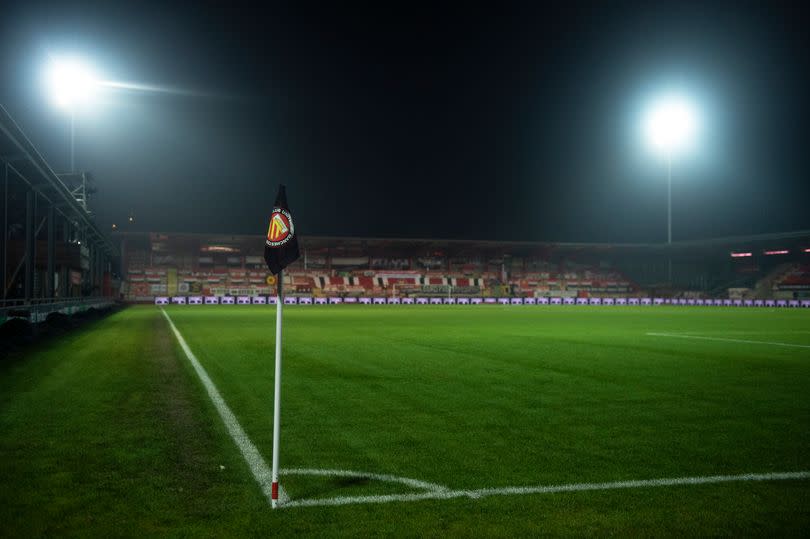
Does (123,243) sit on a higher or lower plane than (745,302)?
higher

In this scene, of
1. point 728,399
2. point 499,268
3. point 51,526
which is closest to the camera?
point 51,526

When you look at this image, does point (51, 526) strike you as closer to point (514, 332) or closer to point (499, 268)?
point (514, 332)

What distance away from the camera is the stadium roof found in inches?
666

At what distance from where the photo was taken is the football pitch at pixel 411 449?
4.07 meters

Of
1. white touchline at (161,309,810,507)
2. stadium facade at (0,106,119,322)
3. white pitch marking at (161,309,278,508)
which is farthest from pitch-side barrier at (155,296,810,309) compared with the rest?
white touchline at (161,309,810,507)

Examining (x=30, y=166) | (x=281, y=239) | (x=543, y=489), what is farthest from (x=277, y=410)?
(x=30, y=166)

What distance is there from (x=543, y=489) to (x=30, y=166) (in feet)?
71.5

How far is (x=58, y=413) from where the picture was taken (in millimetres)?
7547

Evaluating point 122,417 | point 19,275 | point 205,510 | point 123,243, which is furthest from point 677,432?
point 123,243

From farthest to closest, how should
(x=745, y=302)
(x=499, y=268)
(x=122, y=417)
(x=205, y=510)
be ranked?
(x=499, y=268) < (x=745, y=302) < (x=122, y=417) < (x=205, y=510)

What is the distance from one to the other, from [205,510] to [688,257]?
306 feet

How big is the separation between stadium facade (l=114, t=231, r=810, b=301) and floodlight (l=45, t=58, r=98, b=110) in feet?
108

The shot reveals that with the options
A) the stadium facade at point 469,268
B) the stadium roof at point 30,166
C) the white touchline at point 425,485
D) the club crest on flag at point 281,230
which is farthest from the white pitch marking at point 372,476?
the stadium facade at point 469,268

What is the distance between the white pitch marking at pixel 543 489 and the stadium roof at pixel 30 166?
14.9m
